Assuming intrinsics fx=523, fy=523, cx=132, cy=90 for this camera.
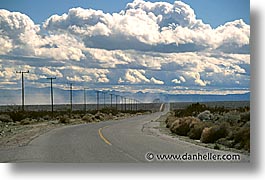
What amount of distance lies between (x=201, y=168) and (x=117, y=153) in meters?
4.26

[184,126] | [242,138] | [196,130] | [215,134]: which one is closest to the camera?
[242,138]

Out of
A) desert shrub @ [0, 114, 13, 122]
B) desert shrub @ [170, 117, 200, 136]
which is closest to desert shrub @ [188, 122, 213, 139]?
desert shrub @ [170, 117, 200, 136]

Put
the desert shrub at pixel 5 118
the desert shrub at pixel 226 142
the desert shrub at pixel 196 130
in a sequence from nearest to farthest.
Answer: the desert shrub at pixel 226 142, the desert shrub at pixel 196 130, the desert shrub at pixel 5 118

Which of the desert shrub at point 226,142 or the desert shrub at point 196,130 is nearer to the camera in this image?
the desert shrub at point 226,142

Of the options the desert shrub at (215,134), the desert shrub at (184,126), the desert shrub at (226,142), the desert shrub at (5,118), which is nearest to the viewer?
→ the desert shrub at (226,142)

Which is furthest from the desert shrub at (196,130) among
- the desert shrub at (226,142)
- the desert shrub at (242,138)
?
the desert shrub at (242,138)

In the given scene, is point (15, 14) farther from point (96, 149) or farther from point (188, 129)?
point (188, 129)

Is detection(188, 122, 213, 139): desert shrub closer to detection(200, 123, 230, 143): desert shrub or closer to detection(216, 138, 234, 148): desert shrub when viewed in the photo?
detection(200, 123, 230, 143): desert shrub

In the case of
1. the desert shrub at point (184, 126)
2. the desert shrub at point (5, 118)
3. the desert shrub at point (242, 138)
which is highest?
the desert shrub at point (242, 138)

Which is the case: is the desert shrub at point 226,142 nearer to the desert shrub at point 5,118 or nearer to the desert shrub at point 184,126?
the desert shrub at point 184,126

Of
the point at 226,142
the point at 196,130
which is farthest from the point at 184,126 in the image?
the point at 226,142

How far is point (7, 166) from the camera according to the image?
14.4 metres

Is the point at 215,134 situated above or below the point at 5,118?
above

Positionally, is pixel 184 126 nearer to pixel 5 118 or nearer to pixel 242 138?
pixel 242 138
